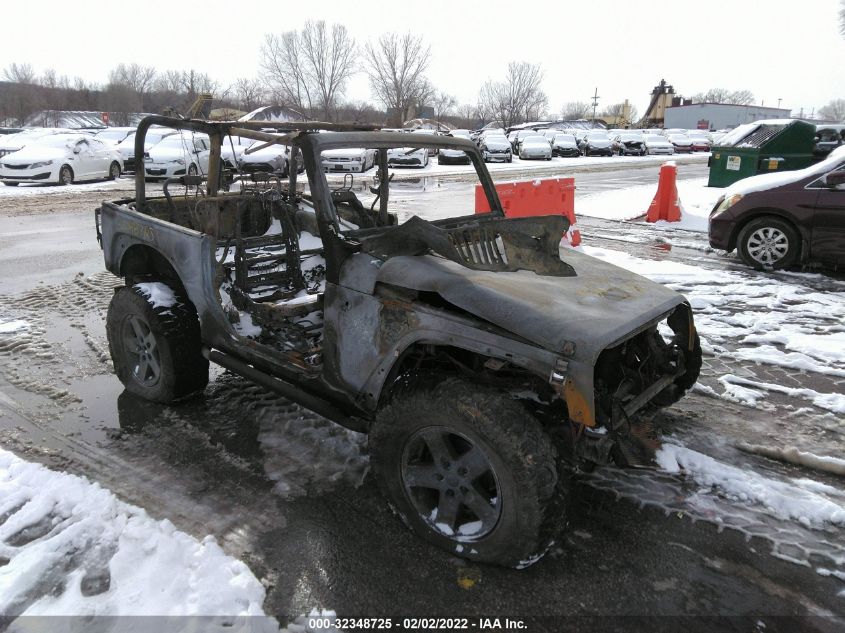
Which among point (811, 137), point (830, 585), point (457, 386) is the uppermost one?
point (811, 137)

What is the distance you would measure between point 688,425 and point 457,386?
2.16m

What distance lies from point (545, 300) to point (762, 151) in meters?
13.5

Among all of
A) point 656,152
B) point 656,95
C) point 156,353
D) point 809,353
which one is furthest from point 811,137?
point 656,95

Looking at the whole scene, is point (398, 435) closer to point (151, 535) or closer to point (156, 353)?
point (151, 535)

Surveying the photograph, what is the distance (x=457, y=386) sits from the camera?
258cm

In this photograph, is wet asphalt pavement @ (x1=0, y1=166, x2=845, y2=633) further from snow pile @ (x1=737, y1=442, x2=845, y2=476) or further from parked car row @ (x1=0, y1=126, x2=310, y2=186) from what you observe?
parked car row @ (x1=0, y1=126, x2=310, y2=186)

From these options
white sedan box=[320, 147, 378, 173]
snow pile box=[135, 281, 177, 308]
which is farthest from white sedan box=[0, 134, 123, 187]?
snow pile box=[135, 281, 177, 308]

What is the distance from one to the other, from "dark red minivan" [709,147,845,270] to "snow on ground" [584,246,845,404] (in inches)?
14.8

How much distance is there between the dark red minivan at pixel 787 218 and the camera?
7.24 metres

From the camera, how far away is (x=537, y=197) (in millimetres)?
8609

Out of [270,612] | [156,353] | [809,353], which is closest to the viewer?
[270,612]

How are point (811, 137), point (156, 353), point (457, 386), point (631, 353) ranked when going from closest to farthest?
point (457, 386) < point (631, 353) < point (156, 353) < point (811, 137)

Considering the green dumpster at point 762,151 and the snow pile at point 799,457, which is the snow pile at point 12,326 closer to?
the snow pile at point 799,457

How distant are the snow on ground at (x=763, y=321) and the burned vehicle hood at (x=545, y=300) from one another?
1888 mm
